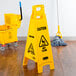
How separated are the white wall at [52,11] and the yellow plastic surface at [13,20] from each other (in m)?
0.31

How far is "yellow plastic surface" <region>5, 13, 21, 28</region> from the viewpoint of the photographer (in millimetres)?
3035

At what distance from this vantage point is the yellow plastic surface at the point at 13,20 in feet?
9.96

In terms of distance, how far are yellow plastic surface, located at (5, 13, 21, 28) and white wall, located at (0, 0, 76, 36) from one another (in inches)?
12.4

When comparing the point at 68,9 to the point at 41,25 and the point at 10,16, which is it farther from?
the point at 41,25

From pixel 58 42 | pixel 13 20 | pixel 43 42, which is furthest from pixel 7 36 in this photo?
pixel 43 42

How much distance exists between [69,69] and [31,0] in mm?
1634

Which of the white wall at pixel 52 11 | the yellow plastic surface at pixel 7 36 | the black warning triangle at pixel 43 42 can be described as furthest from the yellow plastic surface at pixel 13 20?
the black warning triangle at pixel 43 42

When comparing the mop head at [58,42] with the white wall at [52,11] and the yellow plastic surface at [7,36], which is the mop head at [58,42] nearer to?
the white wall at [52,11]

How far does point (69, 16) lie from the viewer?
3348mm

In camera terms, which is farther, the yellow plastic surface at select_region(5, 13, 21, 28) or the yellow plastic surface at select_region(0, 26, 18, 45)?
the yellow plastic surface at select_region(5, 13, 21, 28)

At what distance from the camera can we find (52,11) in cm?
334

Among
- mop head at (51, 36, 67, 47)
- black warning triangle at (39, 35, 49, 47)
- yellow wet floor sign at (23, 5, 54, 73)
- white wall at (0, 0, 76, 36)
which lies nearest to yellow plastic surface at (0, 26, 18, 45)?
white wall at (0, 0, 76, 36)

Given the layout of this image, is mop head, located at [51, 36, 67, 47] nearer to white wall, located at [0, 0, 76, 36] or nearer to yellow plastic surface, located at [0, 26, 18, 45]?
white wall, located at [0, 0, 76, 36]

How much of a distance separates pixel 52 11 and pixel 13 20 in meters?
0.75
